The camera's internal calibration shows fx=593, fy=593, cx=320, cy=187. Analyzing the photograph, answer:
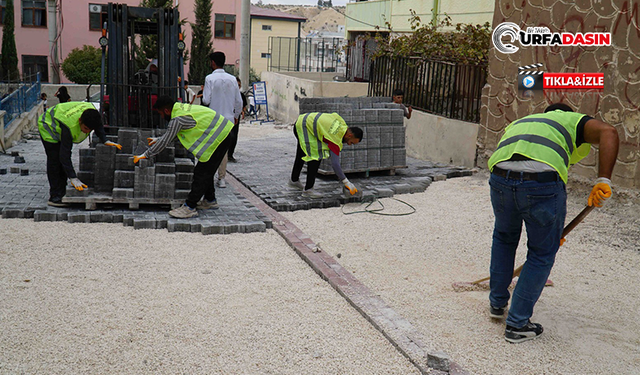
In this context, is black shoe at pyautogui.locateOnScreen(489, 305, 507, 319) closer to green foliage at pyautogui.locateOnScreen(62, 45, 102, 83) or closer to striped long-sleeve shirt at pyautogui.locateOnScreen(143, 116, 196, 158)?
striped long-sleeve shirt at pyautogui.locateOnScreen(143, 116, 196, 158)

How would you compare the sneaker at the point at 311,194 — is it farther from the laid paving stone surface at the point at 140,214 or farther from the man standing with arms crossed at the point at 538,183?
the man standing with arms crossed at the point at 538,183

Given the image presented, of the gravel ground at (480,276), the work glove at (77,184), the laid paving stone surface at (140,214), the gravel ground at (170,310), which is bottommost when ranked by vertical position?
the gravel ground at (170,310)

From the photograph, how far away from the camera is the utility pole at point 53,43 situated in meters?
31.8

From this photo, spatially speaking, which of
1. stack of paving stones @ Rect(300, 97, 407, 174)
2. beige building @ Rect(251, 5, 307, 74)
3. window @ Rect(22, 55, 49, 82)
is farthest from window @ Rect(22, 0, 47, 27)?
stack of paving stones @ Rect(300, 97, 407, 174)

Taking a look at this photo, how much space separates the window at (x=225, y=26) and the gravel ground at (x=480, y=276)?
3016 cm

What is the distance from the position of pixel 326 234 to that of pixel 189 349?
3.21m

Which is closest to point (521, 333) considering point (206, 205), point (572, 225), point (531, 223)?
point (531, 223)

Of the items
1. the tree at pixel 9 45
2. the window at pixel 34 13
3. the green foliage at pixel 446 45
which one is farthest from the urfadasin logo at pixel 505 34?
the window at pixel 34 13

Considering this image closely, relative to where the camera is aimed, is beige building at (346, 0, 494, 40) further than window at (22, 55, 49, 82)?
No

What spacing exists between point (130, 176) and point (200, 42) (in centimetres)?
2705

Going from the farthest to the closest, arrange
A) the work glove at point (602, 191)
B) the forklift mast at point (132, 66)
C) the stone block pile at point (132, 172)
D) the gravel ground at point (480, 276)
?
the forklift mast at point (132, 66)
the stone block pile at point (132, 172)
the gravel ground at point (480, 276)
the work glove at point (602, 191)

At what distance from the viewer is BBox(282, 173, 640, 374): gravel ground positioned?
4.18 metres

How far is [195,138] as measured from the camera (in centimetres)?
694

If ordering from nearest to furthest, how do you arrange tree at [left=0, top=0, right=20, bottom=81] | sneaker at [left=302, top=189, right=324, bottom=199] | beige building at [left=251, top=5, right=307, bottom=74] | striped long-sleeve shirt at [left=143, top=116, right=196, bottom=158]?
1. striped long-sleeve shirt at [left=143, top=116, right=196, bottom=158]
2. sneaker at [left=302, top=189, right=324, bottom=199]
3. tree at [left=0, top=0, right=20, bottom=81]
4. beige building at [left=251, top=5, right=307, bottom=74]
